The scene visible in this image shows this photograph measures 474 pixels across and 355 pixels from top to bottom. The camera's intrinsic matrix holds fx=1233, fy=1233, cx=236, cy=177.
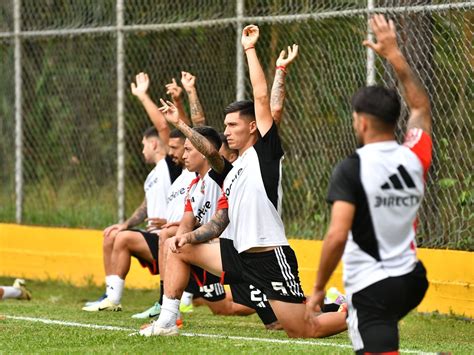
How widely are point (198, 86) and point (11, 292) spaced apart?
312cm

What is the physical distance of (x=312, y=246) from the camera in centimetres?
1205

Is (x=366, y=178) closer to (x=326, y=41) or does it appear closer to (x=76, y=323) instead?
(x=76, y=323)

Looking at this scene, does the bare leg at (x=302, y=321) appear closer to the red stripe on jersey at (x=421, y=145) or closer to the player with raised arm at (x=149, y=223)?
the red stripe on jersey at (x=421, y=145)

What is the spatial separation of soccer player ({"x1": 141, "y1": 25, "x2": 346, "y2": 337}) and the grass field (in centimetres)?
18

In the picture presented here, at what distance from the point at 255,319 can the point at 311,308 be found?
517 cm

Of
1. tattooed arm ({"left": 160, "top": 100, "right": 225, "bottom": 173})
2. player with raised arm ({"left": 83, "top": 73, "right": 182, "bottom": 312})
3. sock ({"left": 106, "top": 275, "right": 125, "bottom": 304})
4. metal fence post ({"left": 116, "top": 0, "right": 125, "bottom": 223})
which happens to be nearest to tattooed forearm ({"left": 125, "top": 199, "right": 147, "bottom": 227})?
player with raised arm ({"left": 83, "top": 73, "right": 182, "bottom": 312})

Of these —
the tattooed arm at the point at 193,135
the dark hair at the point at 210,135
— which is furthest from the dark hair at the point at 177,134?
the tattooed arm at the point at 193,135

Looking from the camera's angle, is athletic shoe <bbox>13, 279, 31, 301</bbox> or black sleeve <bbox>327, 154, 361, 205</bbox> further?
athletic shoe <bbox>13, 279, 31, 301</bbox>

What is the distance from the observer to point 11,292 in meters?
12.5

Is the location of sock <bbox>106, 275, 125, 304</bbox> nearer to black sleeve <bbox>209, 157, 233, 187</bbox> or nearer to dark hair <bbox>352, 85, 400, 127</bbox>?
black sleeve <bbox>209, 157, 233, 187</bbox>

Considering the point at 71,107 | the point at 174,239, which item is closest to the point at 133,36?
the point at 71,107

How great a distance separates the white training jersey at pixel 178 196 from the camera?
11.2 metres

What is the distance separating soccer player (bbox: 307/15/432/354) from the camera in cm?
608

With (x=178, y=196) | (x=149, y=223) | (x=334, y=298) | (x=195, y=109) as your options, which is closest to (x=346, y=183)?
(x=334, y=298)
